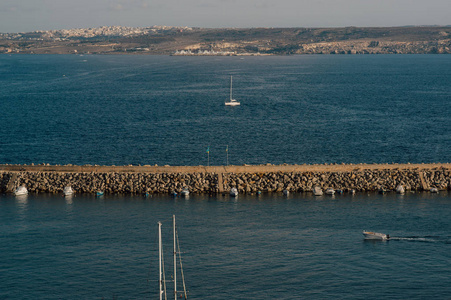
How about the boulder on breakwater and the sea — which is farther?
the boulder on breakwater

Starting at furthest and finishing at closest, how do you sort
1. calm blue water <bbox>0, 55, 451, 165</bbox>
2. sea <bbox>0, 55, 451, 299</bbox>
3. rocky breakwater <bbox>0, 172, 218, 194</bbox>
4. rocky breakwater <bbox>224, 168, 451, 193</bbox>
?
calm blue water <bbox>0, 55, 451, 165</bbox>
rocky breakwater <bbox>224, 168, 451, 193</bbox>
rocky breakwater <bbox>0, 172, 218, 194</bbox>
sea <bbox>0, 55, 451, 299</bbox>

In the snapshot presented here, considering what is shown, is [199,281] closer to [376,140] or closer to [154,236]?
[154,236]

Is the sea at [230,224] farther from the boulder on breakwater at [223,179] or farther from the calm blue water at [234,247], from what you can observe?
the boulder on breakwater at [223,179]

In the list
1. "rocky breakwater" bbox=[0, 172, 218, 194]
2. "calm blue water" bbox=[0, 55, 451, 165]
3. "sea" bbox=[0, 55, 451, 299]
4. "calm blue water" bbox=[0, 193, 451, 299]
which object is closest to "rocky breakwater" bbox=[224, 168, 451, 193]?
"sea" bbox=[0, 55, 451, 299]

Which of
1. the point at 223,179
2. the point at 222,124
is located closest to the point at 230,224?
the point at 223,179

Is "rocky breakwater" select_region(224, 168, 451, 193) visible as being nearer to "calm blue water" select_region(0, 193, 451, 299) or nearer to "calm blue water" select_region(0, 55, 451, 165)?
"calm blue water" select_region(0, 193, 451, 299)

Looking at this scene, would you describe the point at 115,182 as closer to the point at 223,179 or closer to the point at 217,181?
the point at 217,181

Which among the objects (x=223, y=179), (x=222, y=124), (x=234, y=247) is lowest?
(x=234, y=247)
